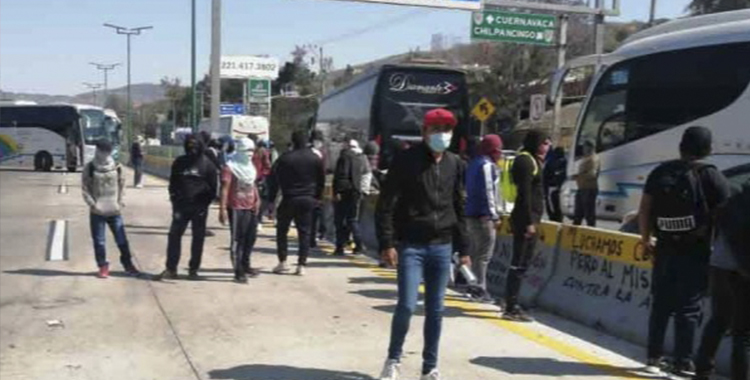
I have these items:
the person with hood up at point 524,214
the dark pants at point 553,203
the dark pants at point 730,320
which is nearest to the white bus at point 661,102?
the dark pants at point 553,203

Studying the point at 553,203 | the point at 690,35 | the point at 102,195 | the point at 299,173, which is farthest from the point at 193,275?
the point at 553,203

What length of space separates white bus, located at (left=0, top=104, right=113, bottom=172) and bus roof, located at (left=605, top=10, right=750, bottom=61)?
1476 inches

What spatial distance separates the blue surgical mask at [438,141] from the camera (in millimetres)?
6254

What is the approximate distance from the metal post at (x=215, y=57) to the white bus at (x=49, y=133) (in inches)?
982

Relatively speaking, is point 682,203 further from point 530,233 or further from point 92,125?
point 92,125

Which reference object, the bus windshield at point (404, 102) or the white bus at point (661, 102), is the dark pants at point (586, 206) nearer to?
the white bus at point (661, 102)

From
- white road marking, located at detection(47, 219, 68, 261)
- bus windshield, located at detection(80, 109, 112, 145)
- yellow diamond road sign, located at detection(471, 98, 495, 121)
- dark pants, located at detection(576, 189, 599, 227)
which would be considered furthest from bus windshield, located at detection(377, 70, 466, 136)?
bus windshield, located at detection(80, 109, 112, 145)

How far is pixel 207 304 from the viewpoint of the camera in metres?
9.59

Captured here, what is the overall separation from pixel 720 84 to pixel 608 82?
2637mm

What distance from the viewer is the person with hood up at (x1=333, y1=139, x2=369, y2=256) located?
44.7 feet

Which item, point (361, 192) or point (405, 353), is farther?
point (361, 192)

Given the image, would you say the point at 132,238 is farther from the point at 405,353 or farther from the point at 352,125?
the point at 352,125

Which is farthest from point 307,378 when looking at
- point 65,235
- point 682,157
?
point 65,235

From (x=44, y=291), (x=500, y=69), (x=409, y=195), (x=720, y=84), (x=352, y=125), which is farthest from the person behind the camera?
(x=500, y=69)
